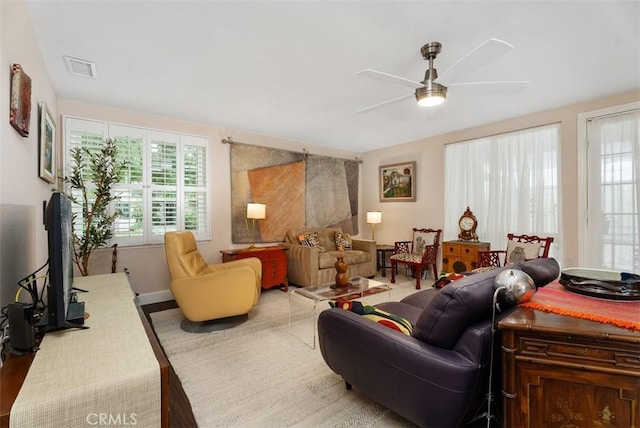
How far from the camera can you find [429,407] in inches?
52.0

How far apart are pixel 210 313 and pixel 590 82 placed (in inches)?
176

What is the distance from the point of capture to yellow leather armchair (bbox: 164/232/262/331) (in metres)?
2.70

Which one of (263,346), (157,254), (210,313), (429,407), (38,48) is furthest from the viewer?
(157,254)

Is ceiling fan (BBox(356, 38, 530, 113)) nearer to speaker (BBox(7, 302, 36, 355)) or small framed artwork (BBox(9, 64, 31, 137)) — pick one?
small framed artwork (BBox(9, 64, 31, 137))

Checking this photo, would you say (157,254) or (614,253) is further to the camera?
(157,254)

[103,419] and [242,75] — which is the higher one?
[242,75]

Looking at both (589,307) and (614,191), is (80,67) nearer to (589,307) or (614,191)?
(589,307)

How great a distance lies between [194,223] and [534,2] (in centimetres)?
418

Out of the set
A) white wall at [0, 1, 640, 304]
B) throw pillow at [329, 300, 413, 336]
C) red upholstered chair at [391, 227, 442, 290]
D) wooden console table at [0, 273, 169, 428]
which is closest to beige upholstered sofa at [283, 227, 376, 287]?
red upholstered chair at [391, 227, 442, 290]

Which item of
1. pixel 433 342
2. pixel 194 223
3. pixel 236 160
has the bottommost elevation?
pixel 433 342

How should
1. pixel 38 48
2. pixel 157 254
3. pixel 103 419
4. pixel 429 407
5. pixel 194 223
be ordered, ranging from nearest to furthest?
1. pixel 103 419
2. pixel 429 407
3. pixel 38 48
4. pixel 157 254
5. pixel 194 223

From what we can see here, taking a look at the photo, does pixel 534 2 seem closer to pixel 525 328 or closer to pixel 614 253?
pixel 525 328

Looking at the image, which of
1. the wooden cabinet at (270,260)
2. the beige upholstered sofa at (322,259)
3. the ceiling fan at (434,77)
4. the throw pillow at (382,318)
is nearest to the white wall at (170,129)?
the wooden cabinet at (270,260)

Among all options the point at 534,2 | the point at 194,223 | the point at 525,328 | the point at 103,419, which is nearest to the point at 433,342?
the point at 525,328
